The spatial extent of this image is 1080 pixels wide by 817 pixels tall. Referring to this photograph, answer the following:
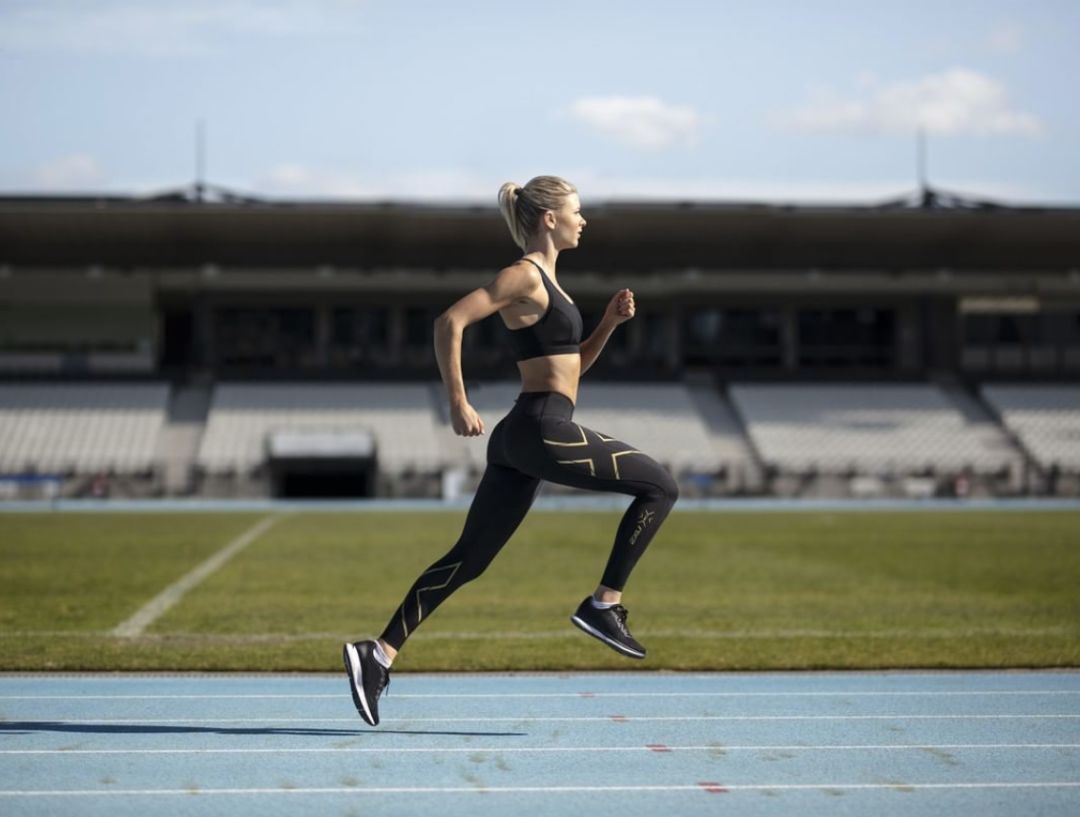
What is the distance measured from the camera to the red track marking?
18.9 ft

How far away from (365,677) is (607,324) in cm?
201

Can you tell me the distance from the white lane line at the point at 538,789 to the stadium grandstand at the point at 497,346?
3685 centimetres

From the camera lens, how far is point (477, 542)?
6.84 m

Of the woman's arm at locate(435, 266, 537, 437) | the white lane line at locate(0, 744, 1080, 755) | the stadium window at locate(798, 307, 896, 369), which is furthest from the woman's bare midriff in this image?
the stadium window at locate(798, 307, 896, 369)

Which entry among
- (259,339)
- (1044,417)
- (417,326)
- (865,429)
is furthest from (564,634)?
(259,339)

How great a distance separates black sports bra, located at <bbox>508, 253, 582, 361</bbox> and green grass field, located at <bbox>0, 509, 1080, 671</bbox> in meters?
3.70

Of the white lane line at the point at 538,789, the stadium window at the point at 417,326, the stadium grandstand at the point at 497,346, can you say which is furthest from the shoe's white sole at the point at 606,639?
the stadium window at the point at 417,326

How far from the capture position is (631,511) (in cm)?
691

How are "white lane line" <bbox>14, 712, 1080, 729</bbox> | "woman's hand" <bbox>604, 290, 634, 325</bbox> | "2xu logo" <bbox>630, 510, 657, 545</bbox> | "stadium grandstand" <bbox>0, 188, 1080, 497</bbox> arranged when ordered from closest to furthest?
"2xu logo" <bbox>630, 510, 657, 545</bbox>, "woman's hand" <bbox>604, 290, 634, 325</bbox>, "white lane line" <bbox>14, 712, 1080, 729</bbox>, "stadium grandstand" <bbox>0, 188, 1080, 497</bbox>

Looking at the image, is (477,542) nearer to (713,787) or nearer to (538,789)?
(538,789)

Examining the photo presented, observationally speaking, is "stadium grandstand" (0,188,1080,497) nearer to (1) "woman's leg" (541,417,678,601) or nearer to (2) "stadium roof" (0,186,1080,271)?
(2) "stadium roof" (0,186,1080,271)

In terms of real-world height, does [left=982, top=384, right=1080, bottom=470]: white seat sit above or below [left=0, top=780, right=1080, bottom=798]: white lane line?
below

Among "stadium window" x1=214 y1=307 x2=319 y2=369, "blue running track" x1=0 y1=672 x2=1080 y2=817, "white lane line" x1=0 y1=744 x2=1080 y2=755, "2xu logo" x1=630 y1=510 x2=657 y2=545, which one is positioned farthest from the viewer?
"stadium window" x1=214 y1=307 x2=319 y2=369

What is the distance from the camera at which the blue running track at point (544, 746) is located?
5605 millimetres
